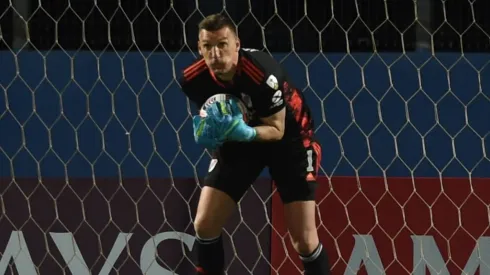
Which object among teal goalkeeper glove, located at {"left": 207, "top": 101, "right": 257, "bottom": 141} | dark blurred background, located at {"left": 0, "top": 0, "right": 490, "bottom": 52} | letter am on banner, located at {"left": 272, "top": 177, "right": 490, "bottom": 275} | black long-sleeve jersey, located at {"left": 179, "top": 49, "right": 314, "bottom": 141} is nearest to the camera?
teal goalkeeper glove, located at {"left": 207, "top": 101, "right": 257, "bottom": 141}

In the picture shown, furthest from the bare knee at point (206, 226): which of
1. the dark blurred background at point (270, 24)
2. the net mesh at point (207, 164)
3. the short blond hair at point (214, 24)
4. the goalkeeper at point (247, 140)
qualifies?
the dark blurred background at point (270, 24)

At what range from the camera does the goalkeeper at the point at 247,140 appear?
271 centimetres

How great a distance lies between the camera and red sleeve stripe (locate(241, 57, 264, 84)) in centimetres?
276

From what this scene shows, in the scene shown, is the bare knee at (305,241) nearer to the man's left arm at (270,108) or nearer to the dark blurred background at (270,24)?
the man's left arm at (270,108)

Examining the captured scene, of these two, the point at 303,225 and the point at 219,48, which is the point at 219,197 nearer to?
the point at 303,225

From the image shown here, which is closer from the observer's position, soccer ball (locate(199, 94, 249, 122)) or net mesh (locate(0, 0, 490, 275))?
soccer ball (locate(199, 94, 249, 122))

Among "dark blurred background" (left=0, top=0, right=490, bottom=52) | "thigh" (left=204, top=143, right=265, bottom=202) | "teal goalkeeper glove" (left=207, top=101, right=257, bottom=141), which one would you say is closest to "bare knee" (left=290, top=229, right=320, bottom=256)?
"thigh" (left=204, top=143, right=265, bottom=202)

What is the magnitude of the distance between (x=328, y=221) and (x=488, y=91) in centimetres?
73

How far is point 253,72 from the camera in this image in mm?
2760

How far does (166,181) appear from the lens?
356 cm

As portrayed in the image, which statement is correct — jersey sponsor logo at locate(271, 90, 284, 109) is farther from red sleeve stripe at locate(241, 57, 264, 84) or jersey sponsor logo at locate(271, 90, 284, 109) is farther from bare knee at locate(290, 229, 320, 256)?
bare knee at locate(290, 229, 320, 256)

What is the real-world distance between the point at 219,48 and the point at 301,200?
19.7 inches

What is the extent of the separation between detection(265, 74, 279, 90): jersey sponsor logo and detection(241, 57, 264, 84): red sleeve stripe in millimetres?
22

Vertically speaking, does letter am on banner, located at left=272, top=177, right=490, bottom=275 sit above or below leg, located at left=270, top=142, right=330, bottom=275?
below
